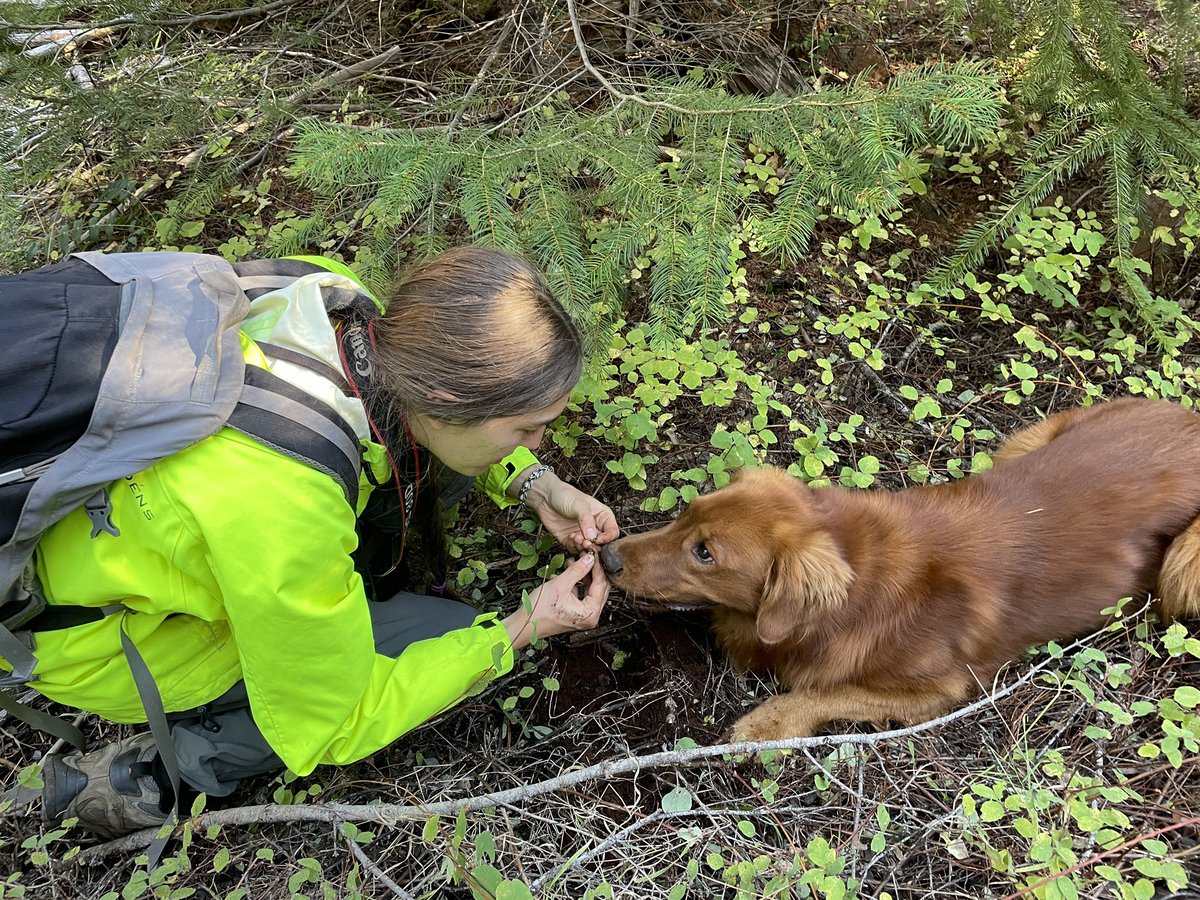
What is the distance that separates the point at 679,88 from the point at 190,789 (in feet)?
11.0

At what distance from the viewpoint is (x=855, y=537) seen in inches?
118

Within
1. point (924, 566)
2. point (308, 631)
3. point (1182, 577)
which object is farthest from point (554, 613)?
point (1182, 577)

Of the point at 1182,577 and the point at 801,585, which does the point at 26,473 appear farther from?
the point at 1182,577

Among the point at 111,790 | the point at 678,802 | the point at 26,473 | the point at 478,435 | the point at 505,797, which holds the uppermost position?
the point at 26,473

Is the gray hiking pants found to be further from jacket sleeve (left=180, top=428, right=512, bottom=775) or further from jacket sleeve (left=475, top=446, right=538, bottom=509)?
jacket sleeve (left=475, top=446, right=538, bottom=509)

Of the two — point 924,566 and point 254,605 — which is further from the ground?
point 254,605

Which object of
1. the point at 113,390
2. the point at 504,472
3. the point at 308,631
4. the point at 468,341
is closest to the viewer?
the point at 113,390

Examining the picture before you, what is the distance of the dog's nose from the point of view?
3.09 metres

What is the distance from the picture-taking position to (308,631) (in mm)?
2186

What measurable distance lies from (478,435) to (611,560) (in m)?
0.88

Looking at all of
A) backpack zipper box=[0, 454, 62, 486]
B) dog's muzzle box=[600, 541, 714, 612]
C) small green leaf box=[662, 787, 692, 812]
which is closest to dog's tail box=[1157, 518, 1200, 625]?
dog's muzzle box=[600, 541, 714, 612]

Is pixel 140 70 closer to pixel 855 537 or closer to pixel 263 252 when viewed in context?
pixel 263 252

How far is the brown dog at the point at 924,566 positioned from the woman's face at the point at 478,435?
0.75m

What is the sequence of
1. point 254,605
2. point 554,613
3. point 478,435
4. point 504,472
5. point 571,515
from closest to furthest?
point 254,605 < point 478,435 < point 554,613 < point 571,515 < point 504,472
